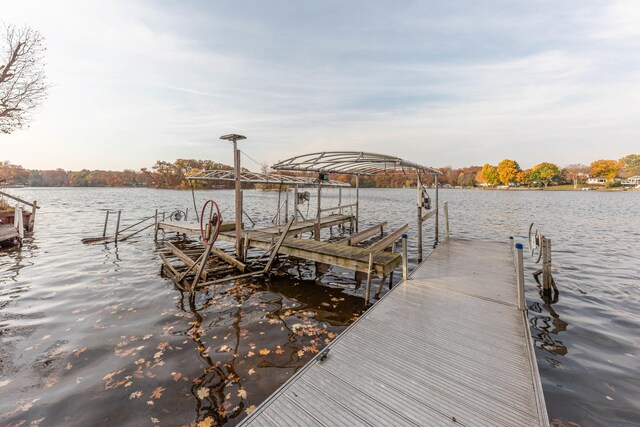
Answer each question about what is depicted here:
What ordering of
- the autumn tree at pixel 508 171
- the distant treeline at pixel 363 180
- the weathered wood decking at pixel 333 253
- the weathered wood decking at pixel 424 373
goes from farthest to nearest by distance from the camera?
the autumn tree at pixel 508 171, the distant treeline at pixel 363 180, the weathered wood decking at pixel 333 253, the weathered wood decking at pixel 424 373

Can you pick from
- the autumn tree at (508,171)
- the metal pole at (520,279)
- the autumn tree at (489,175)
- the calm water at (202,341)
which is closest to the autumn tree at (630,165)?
the autumn tree at (508,171)

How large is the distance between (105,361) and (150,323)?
62.9 inches

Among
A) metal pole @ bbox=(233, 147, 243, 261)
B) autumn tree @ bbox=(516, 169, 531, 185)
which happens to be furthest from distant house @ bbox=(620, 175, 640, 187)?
metal pole @ bbox=(233, 147, 243, 261)

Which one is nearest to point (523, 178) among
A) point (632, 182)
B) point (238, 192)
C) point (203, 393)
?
point (632, 182)

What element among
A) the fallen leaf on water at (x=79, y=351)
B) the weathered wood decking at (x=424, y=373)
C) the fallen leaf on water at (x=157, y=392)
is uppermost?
the weathered wood decking at (x=424, y=373)

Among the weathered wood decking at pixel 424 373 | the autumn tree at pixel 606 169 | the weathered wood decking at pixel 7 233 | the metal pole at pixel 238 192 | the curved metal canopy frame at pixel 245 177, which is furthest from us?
the autumn tree at pixel 606 169

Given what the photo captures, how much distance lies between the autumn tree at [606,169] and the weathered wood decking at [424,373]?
577ft

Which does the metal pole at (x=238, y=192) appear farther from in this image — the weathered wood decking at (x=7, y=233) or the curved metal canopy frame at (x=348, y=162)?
the weathered wood decking at (x=7, y=233)

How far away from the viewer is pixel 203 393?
4.61 m

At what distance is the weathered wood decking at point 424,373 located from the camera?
10.5ft

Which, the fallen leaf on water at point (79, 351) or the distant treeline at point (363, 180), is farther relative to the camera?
the distant treeline at point (363, 180)

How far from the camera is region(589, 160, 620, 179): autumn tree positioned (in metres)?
119

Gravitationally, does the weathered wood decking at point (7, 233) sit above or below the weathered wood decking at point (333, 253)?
below

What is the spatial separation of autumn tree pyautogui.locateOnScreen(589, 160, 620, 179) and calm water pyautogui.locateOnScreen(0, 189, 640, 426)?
164579mm
